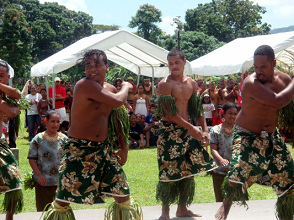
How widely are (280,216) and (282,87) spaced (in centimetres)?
121

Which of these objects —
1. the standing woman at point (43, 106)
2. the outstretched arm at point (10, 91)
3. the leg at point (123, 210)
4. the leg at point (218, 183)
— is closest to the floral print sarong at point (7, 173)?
the outstretched arm at point (10, 91)

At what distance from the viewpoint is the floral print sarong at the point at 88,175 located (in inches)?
169

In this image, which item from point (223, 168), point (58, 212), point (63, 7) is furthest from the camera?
point (63, 7)

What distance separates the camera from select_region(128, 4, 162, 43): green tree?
58.5 m

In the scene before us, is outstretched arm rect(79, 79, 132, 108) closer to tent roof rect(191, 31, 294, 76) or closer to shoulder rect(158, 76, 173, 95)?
shoulder rect(158, 76, 173, 95)

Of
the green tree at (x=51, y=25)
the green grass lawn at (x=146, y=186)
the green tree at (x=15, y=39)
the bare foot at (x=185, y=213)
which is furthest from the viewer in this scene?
the green tree at (x=51, y=25)

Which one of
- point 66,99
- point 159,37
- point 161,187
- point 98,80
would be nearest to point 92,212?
point 161,187

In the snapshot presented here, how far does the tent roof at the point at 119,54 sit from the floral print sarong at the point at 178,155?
547 centimetres

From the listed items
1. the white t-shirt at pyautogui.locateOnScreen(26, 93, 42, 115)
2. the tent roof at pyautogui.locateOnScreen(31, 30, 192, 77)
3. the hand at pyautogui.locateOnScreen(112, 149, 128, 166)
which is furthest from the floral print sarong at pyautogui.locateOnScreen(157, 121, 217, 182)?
the white t-shirt at pyautogui.locateOnScreen(26, 93, 42, 115)

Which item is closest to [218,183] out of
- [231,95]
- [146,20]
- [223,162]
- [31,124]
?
[223,162]

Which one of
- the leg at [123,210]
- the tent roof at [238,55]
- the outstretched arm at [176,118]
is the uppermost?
the tent roof at [238,55]

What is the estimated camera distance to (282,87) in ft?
15.8

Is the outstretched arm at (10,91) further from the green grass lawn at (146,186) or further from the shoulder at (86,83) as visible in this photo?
the green grass lawn at (146,186)

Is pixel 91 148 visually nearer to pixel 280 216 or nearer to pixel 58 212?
pixel 58 212
